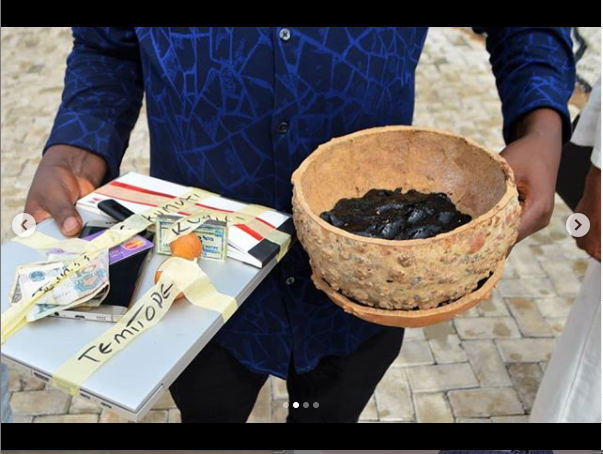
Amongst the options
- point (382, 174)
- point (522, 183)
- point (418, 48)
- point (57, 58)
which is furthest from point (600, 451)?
point (57, 58)

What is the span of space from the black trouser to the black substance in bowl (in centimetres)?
32

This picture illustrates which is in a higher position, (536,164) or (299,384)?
(536,164)

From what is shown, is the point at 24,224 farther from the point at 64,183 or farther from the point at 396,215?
the point at 396,215

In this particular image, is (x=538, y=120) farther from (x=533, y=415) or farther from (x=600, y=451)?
(x=533, y=415)

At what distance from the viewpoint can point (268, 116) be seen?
884mm

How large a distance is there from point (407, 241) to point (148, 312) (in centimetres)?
28

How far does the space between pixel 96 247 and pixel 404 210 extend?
374 mm

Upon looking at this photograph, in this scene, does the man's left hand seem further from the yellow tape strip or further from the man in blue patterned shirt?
the yellow tape strip

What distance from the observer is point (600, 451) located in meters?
0.75

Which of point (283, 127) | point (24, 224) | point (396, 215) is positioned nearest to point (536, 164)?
point (396, 215)

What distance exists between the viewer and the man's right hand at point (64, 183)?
84cm

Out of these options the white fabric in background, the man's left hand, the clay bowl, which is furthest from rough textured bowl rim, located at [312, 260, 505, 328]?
the white fabric in background

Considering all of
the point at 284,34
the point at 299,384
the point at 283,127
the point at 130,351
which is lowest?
the point at 299,384
